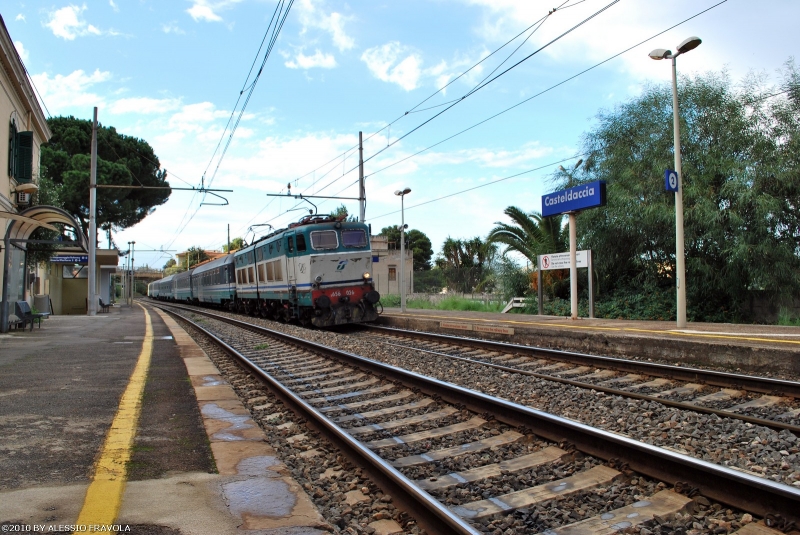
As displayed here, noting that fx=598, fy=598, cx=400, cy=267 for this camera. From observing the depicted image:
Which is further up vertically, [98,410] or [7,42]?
[7,42]

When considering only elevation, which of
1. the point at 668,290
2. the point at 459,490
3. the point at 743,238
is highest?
the point at 743,238

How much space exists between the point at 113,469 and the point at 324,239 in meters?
12.9

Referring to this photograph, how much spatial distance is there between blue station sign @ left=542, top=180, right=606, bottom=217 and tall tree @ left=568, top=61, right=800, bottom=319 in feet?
8.34

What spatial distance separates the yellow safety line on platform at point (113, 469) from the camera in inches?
132

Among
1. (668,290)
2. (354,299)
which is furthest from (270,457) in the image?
(668,290)

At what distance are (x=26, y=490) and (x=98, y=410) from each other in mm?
2580

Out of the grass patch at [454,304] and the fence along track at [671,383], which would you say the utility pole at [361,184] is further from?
the fence along track at [671,383]

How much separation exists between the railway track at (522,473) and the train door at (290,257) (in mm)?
10836

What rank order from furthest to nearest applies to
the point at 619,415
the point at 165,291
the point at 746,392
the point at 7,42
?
the point at 165,291 → the point at 7,42 → the point at 746,392 → the point at 619,415

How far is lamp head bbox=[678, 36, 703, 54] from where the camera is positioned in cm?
1194

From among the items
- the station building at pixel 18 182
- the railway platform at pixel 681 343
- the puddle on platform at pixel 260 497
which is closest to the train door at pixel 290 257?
the station building at pixel 18 182

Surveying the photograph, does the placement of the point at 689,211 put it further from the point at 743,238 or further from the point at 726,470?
the point at 726,470

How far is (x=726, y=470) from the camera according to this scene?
3.51 meters

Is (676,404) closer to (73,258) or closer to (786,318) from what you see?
(786,318)
